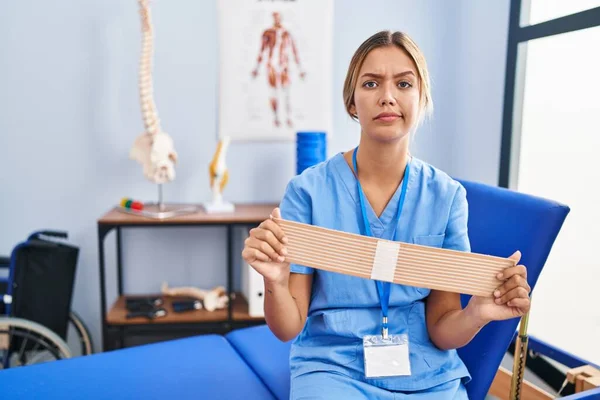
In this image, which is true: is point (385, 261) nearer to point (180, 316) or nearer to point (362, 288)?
point (362, 288)

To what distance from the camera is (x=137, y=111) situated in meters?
2.58

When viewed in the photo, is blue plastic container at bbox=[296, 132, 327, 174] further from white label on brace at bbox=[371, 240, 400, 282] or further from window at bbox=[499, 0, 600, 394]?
white label on brace at bbox=[371, 240, 400, 282]

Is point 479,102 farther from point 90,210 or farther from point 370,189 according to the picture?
point 90,210

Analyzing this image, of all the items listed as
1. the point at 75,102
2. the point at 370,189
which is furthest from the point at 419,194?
the point at 75,102

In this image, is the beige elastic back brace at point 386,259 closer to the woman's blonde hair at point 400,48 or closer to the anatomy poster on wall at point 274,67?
the woman's blonde hair at point 400,48

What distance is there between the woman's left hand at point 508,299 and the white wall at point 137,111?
5.04ft

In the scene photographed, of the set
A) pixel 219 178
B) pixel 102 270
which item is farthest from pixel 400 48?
pixel 102 270

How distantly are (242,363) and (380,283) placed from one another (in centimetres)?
Result: 59

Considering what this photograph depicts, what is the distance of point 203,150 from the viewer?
268 cm

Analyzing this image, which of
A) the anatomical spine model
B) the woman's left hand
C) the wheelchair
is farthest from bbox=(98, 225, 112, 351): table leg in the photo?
the woman's left hand

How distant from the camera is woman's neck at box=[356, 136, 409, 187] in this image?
1.26m

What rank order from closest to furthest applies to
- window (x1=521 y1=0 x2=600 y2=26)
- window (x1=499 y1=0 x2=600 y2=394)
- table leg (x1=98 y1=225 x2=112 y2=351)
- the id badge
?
the id badge, window (x1=499 y1=0 x2=600 y2=394), window (x1=521 y1=0 x2=600 y2=26), table leg (x1=98 y1=225 x2=112 y2=351)

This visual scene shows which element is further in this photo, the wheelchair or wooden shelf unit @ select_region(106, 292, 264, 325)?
wooden shelf unit @ select_region(106, 292, 264, 325)

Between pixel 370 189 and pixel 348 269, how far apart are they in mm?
275
